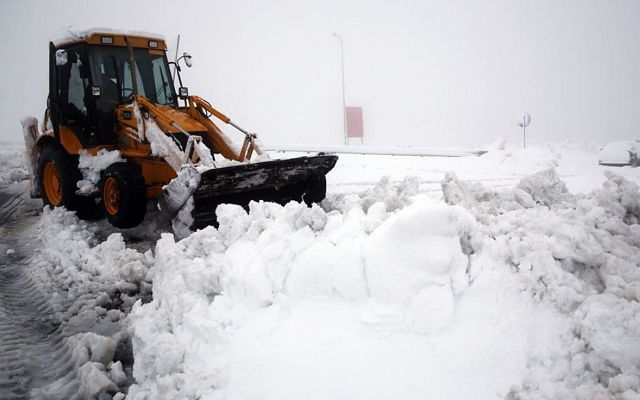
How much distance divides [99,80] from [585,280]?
7218 mm

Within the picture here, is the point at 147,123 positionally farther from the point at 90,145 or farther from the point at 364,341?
the point at 364,341

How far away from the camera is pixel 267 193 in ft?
20.9

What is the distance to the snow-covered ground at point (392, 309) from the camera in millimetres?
2410

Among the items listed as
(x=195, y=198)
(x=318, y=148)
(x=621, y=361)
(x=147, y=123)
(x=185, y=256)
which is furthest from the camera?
(x=318, y=148)

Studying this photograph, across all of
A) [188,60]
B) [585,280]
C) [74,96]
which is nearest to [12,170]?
[74,96]

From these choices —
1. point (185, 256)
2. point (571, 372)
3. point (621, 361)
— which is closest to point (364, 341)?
point (571, 372)

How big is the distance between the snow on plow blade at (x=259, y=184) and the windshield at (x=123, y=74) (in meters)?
2.84

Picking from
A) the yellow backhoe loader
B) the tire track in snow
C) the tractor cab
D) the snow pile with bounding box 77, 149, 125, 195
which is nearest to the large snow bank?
the tire track in snow

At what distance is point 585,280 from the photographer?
113 inches

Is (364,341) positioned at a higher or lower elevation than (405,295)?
lower

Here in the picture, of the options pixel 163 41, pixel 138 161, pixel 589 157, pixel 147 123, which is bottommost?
pixel 589 157

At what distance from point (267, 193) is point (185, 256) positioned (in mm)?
2688

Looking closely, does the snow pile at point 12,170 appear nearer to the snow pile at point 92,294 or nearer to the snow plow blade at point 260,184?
the snow pile at point 92,294

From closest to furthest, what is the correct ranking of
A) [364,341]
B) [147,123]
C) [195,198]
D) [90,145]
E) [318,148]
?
[364,341], [195,198], [147,123], [90,145], [318,148]
